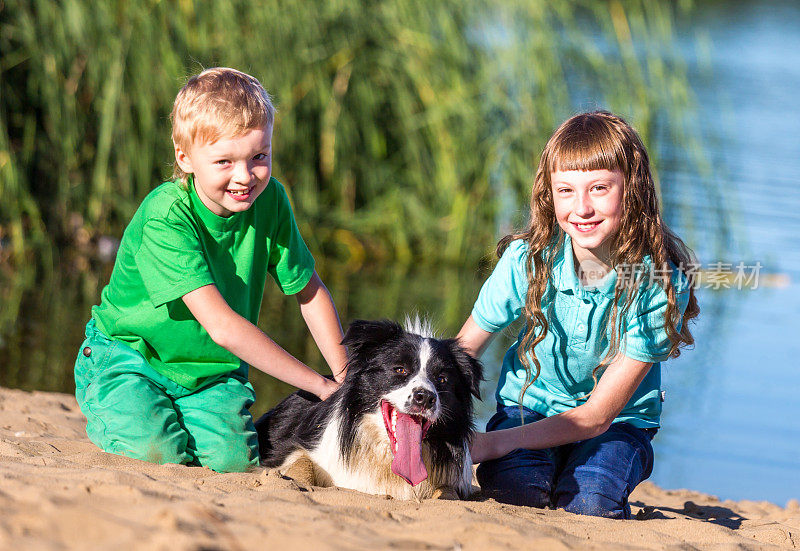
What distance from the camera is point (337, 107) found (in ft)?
26.7

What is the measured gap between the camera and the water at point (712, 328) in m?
5.43

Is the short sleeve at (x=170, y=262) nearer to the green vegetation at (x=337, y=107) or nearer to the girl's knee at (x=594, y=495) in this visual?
the girl's knee at (x=594, y=495)

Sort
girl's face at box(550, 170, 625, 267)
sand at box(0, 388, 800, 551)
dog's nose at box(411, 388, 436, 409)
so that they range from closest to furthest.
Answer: sand at box(0, 388, 800, 551) < dog's nose at box(411, 388, 436, 409) < girl's face at box(550, 170, 625, 267)

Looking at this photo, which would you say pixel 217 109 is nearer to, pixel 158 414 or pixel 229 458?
pixel 158 414

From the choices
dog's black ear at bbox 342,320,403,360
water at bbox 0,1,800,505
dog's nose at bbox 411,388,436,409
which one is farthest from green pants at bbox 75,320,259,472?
water at bbox 0,1,800,505

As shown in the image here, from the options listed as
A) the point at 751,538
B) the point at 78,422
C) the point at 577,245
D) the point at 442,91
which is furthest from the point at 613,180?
the point at 442,91

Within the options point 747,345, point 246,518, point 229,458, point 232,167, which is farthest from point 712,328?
point 246,518

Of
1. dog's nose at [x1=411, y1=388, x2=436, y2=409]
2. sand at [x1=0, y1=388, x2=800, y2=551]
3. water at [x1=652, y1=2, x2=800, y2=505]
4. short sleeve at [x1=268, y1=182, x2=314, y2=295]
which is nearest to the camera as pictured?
sand at [x1=0, y1=388, x2=800, y2=551]

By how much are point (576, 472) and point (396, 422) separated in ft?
2.71

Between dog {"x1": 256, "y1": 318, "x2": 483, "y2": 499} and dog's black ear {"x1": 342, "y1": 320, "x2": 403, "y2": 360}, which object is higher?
dog's black ear {"x1": 342, "y1": 320, "x2": 403, "y2": 360}

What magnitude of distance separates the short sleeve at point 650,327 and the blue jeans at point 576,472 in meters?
0.44

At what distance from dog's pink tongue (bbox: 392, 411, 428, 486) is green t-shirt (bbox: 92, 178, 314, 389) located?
2.89 ft

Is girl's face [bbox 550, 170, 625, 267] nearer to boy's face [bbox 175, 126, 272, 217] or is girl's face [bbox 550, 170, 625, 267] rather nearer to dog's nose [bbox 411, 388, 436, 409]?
dog's nose [bbox 411, 388, 436, 409]

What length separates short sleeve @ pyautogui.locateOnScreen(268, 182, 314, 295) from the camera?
4.04 meters
